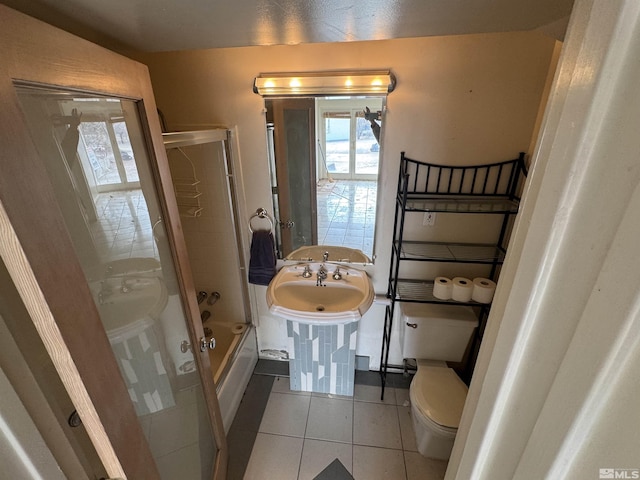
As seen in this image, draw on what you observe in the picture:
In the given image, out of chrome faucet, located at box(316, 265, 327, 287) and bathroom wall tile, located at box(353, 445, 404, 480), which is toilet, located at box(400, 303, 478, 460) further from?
chrome faucet, located at box(316, 265, 327, 287)

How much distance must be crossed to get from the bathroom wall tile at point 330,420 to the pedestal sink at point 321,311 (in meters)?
0.08

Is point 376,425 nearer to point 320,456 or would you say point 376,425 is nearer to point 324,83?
point 320,456

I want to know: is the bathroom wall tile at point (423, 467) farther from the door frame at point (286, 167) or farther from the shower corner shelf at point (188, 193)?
the shower corner shelf at point (188, 193)

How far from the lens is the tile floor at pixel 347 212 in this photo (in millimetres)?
1718

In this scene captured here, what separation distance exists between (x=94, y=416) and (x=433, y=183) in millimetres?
1706

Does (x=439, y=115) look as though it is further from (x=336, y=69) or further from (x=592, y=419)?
(x=592, y=419)

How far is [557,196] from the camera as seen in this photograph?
35 cm

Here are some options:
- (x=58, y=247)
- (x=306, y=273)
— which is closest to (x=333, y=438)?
(x=306, y=273)

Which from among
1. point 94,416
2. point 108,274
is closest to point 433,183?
point 108,274

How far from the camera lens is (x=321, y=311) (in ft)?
5.39

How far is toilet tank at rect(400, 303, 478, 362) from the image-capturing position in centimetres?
176

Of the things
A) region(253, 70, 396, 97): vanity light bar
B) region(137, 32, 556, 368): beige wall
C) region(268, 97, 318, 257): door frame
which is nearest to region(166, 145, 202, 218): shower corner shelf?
region(137, 32, 556, 368): beige wall

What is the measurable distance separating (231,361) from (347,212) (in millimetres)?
1304

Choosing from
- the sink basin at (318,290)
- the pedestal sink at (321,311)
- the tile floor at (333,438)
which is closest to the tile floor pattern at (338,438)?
the tile floor at (333,438)
